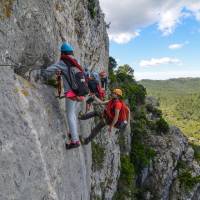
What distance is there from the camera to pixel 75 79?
12.4 meters

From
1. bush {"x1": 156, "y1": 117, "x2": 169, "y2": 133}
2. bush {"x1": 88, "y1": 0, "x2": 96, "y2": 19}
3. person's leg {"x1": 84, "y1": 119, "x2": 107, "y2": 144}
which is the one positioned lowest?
bush {"x1": 156, "y1": 117, "x2": 169, "y2": 133}

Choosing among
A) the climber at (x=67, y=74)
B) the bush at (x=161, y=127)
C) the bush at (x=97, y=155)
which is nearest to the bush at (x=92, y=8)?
the bush at (x=97, y=155)

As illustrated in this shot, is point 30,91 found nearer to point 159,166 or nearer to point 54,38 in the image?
point 54,38

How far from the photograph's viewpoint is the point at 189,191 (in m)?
40.6

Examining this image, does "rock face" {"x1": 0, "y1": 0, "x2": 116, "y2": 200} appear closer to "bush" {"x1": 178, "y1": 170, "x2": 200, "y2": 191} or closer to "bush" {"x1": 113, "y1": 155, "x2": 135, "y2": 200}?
"bush" {"x1": 113, "y1": 155, "x2": 135, "y2": 200}

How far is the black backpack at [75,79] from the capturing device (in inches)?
488

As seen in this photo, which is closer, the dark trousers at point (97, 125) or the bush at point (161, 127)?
the dark trousers at point (97, 125)

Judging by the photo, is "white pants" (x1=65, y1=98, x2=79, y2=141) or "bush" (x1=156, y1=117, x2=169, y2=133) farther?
"bush" (x1=156, y1=117, x2=169, y2=133)

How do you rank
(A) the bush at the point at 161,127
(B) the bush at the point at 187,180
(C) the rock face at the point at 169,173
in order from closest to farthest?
(C) the rock face at the point at 169,173 < (B) the bush at the point at 187,180 < (A) the bush at the point at 161,127

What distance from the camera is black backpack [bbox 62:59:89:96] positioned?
12.4 meters

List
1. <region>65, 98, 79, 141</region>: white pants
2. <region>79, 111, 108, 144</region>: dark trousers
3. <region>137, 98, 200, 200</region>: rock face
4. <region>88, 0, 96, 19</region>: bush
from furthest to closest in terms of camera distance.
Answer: <region>137, 98, 200, 200</region>: rock face
<region>88, 0, 96, 19</region>: bush
<region>79, 111, 108, 144</region>: dark trousers
<region>65, 98, 79, 141</region>: white pants

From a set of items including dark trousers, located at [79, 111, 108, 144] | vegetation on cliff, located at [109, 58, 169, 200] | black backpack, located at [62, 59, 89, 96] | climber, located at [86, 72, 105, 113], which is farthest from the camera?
vegetation on cliff, located at [109, 58, 169, 200]

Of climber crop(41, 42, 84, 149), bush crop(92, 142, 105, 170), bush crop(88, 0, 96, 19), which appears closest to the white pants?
climber crop(41, 42, 84, 149)

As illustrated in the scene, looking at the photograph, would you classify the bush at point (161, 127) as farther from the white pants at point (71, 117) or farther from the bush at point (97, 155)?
the white pants at point (71, 117)
